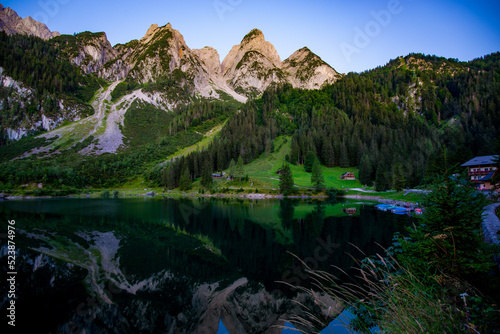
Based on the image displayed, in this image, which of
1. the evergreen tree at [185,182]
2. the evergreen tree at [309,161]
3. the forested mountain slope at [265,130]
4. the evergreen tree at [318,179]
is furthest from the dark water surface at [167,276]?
the evergreen tree at [309,161]

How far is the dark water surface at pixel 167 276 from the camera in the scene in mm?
10172

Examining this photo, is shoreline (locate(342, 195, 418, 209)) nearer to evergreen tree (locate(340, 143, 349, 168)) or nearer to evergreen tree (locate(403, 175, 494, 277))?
evergreen tree (locate(340, 143, 349, 168))

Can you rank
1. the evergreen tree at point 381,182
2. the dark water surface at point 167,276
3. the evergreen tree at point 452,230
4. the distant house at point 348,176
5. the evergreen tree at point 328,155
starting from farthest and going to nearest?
the evergreen tree at point 328,155 → the distant house at point 348,176 → the evergreen tree at point 381,182 → the dark water surface at point 167,276 → the evergreen tree at point 452,230

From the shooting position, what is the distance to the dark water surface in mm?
10172

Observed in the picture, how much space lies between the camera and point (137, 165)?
128 meters

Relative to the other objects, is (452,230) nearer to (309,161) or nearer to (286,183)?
(286,183)

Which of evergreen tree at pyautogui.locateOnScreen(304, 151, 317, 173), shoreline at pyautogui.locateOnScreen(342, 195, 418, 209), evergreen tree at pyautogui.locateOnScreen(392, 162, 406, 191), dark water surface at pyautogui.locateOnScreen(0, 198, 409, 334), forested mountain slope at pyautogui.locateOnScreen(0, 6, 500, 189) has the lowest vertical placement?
shoreline at pyautogui.locateOnScreen(342, 195, 418, 209)

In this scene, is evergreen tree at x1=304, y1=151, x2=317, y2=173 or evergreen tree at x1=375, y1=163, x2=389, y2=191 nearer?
evergreen tree at x1=375, y1=163, x2=389, y2=191

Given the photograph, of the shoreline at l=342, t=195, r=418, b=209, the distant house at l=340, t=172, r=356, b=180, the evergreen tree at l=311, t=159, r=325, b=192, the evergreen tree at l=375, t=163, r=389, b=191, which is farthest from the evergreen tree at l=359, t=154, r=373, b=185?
the evergreen tree at l=311, t=159, r=325, b=192

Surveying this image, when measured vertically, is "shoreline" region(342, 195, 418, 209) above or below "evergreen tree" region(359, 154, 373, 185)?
below

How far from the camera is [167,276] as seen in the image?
47.9 ft

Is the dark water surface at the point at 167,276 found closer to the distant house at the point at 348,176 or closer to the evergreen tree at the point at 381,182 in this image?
the evergreen tree at the point at 381,182

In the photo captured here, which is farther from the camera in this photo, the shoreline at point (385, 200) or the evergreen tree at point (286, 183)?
the evergreen tree at point (286, 183)

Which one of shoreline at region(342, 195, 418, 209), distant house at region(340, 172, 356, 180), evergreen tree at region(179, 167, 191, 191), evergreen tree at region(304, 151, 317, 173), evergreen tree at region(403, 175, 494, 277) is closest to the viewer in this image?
evergreen tree at region(403, 175, 494, 277)
